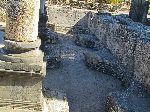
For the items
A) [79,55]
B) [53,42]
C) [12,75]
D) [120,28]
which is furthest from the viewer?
[53,42]

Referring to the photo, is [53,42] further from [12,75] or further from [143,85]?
[12,75]

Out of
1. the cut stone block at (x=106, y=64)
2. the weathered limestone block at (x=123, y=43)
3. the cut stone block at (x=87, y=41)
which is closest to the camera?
the weathered limestone block at (x=123, y=43)

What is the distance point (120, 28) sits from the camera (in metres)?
12.0

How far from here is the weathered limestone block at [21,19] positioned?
552cm

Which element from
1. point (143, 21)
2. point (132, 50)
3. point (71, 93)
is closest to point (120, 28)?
point (132, 50)

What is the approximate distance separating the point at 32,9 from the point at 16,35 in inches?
19.6

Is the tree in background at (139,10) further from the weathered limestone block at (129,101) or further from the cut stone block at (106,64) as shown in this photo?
the weathered limestone block at (129,101)

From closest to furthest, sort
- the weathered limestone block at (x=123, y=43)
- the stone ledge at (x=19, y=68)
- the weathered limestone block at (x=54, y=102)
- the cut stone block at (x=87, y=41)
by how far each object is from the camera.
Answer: the stone ledge at (x=19, y=68), the weathered limestone block at (x=54, y=102), the weathered limestone block at (x=123, y=43), the cut stone block at (x=87, y=41)

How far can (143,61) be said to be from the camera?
9500 mm

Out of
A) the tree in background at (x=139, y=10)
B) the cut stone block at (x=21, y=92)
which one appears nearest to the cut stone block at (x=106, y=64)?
the tree in background at (x=139, y=10)

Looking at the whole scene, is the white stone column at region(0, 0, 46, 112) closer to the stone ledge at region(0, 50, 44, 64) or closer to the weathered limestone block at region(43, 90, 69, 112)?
the stone ledge at region(0, 50, 44, 64)

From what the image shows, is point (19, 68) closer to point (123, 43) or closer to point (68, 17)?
point (123, 43)

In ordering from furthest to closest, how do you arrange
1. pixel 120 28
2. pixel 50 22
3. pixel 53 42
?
pixel 50 22 < pixel 53 42 < pixel 120 28

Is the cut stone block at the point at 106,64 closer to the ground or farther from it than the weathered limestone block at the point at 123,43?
closer to the ground
